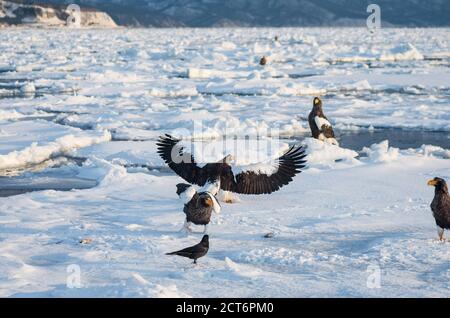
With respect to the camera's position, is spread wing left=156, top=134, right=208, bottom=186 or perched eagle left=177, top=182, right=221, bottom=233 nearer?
perched eagle left=177, top=182, right=221, bottom=233

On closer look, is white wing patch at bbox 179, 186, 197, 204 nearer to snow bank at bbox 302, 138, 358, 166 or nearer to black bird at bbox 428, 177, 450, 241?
black bird at bbox 428, 177, 450, 241

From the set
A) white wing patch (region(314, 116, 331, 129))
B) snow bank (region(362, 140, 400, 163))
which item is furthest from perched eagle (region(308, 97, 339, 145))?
snow bank (region(362, 140, 400, 163))

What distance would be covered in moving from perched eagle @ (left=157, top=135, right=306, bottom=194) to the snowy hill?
135307mm

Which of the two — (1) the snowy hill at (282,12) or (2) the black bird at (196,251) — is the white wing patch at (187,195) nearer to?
(2) the black bird at (196,251)

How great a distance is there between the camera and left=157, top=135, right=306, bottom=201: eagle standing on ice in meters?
7.28

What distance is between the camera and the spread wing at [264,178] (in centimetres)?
729

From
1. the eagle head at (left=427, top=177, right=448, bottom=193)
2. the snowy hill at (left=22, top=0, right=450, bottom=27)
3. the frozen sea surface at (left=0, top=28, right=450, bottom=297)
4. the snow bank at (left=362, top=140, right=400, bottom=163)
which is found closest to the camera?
the frozen sea surface at (left=0, top=28, right=450, bottom=297)

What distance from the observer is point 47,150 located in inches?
422

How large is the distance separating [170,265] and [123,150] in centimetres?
555

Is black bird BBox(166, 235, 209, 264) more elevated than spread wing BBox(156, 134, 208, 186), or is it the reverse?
spread wing BBox(156, 134, 208, 186)

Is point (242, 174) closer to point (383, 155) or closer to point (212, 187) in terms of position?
point (212, 187)

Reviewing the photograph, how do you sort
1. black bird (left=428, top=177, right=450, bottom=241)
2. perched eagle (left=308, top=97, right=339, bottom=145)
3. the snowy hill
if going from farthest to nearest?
the snowy hill → perched eagle (left=308, top=97, right=339, bottom=145) → black bird (left=428, top=177, right=450, bottom=241)

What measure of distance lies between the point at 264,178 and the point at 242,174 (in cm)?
26

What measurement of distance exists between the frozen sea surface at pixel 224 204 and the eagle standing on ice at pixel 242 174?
209 millimetres
